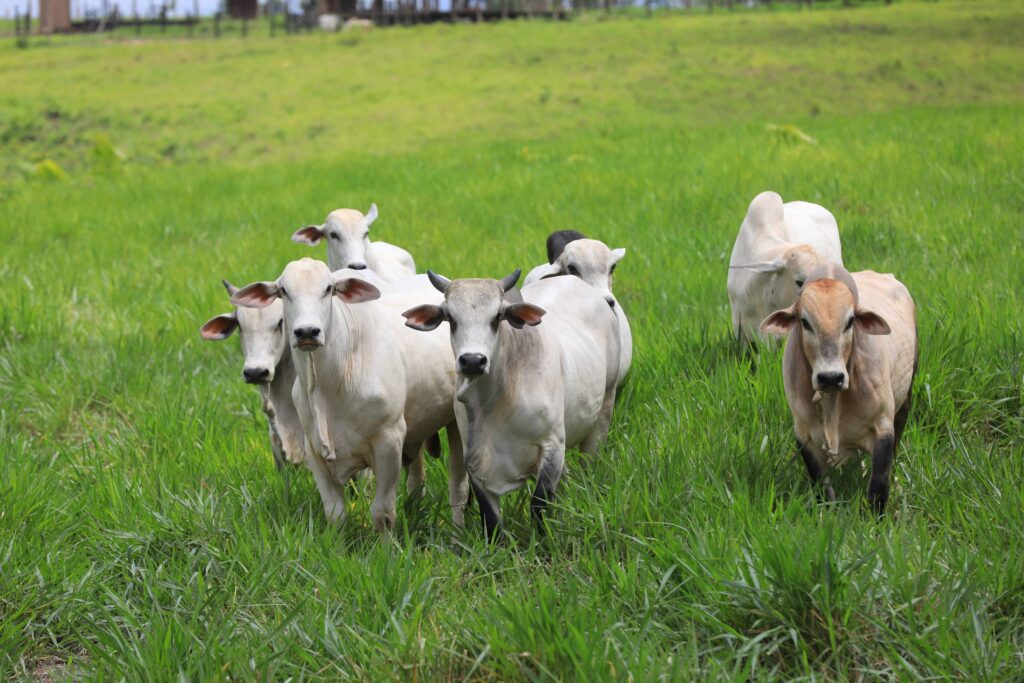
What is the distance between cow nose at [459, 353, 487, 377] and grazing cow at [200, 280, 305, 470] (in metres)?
0.99

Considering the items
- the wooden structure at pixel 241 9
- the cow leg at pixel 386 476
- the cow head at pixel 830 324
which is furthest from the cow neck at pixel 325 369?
the wooden structure at pixel 241 9

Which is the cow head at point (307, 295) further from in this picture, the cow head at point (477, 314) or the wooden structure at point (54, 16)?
the wooden structure at point (54, 16)

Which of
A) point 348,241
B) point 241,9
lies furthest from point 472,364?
point 241,9

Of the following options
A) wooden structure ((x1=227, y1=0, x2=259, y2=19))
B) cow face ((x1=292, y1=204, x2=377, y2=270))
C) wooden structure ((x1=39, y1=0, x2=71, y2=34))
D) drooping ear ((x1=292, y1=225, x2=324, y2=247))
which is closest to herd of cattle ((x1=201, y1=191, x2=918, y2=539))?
cow face ((x1=292, y1=204, x2=377, y2=270))

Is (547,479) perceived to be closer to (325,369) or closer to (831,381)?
(325,369)

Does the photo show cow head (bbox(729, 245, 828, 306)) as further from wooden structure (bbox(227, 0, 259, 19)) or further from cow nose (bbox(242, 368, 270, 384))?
wooden structure (bbox(227, 0, 259, 19))

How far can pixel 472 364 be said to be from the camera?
11.1 ft

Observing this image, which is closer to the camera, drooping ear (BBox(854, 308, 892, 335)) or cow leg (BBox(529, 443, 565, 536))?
drooping ear (BBox(854, 308, 892, 335))

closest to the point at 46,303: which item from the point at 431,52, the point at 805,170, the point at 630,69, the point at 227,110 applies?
the point at 805,170

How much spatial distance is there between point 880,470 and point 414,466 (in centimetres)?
185

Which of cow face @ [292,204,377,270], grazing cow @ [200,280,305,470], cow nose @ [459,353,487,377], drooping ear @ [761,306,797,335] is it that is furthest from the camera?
cow face @ [292,204,377,270]

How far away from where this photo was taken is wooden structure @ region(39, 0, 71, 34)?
140 feet

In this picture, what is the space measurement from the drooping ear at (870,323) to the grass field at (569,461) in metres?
0.59

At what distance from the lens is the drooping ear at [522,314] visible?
3.61m
